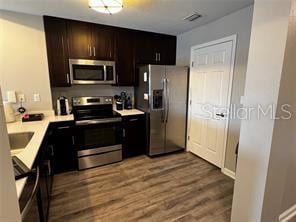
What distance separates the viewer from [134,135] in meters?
3.16

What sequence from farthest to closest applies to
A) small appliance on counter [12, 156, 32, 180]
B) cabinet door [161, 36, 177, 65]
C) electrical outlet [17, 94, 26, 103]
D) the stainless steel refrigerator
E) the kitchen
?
cabinet door [161, 36, 177, 65], the stainless steel refrigerator, electrical outlet [17, 94, 26, 103], the kitchen, small appliance on counter [12, 156, 32, 180]

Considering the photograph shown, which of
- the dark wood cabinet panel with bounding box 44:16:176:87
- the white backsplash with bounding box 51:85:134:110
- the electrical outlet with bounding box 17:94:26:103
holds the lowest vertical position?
the electrical outlet with bounding box 17:94:26:103

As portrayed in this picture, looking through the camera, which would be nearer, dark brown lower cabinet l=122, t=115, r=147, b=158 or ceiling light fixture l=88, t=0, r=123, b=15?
ceiling light fixture l=88, t=0, r=123, b=15

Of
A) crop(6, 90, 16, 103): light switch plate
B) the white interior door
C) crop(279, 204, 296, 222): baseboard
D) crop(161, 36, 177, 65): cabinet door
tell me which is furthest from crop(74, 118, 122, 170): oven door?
crop(279, 204, 296, 222): baseboard

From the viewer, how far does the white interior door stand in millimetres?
2641

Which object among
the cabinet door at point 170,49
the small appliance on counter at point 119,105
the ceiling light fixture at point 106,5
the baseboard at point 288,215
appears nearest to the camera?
the baseboard at point 288,215

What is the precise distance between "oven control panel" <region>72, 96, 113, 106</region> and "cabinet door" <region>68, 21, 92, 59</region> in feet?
2.46

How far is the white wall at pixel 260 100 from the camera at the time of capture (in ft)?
3.76

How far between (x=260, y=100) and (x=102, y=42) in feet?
8.54

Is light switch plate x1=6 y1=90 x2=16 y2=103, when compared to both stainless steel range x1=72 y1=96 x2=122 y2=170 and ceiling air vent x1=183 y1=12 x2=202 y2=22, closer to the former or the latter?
stainless steel range x1=72 y1=96 x2=122 y2=170

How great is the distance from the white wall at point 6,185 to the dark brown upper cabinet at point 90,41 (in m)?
2.58

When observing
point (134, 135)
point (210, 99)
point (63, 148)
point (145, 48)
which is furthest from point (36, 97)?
point (210, 99)

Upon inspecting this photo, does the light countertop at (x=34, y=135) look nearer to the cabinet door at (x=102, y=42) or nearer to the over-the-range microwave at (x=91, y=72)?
the over-the-range microwave at (x=91, y=72)

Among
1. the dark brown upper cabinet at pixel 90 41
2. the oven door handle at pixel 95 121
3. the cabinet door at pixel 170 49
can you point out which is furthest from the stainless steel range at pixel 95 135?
the cabinet door at pixel 170 49
